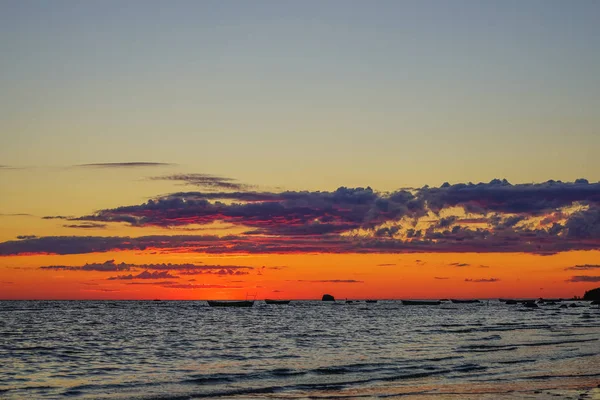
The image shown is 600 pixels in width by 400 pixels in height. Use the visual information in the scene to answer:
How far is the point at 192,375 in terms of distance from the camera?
49094 millimetres

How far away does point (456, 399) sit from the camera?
1396 inches

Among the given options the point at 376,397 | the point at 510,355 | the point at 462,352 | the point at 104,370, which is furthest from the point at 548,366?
the point at 104,370

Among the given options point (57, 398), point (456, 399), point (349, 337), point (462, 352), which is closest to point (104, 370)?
point (57, 398)

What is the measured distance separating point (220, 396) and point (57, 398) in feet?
30.1

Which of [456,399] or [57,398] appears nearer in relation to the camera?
[456,399]

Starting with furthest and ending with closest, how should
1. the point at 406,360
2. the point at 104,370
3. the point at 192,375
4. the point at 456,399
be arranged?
the point at 406,360, the point at 104,370, the point at 192,375, the point at 456,399

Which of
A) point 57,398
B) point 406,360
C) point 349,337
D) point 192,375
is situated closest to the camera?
point 57,398

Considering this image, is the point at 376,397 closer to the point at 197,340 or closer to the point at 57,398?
the point at 57,398

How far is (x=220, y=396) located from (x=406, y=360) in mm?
23457

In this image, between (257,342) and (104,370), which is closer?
(104,370)

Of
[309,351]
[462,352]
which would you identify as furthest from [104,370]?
[462,352]

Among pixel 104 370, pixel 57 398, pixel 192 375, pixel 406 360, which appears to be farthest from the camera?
pixel 406 360

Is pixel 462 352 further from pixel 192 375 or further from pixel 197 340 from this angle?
pixel 197 340

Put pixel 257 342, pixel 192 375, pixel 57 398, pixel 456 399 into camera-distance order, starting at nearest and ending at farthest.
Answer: pixel 456 399 → pixel 57 398 → pixel 192 375 → pixel 257 342
